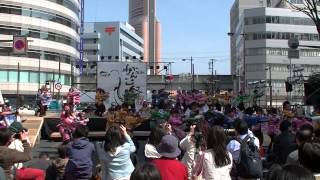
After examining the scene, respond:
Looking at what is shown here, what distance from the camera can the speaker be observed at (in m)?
28.9

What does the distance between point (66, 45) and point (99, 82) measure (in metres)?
67.1

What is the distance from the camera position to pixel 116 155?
7355 millimetres

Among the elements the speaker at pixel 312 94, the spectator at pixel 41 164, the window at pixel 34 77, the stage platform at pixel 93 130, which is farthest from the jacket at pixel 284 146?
the window at pixel 34 77

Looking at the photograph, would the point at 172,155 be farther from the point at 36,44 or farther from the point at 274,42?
the point at 274,42

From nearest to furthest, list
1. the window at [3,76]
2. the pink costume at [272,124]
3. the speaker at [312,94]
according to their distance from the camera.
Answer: the pink costume at [272,124] → the speaker at [312,94] → the window at [3,76]

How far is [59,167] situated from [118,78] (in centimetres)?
1537

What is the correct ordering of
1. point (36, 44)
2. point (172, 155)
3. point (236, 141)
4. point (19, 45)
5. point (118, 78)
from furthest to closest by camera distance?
point (36, 44) < point (19, 45) < point (118, 78) < point (236, 141) < point (172, 155)

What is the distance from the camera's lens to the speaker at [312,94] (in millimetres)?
28859

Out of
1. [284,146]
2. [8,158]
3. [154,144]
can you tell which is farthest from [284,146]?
[8,158]

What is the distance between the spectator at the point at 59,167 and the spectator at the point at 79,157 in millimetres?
138

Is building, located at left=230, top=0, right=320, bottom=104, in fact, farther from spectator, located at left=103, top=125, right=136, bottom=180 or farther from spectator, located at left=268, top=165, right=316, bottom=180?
spectator, located at left=268, top=165, right=316, bottom=180

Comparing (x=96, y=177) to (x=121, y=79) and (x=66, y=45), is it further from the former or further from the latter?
(x=66, y=45)

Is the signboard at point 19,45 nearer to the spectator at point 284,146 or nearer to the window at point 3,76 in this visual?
the spectator at point 284,146

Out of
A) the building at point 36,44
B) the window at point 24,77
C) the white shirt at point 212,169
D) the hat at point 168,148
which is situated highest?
the building at point 36,44
